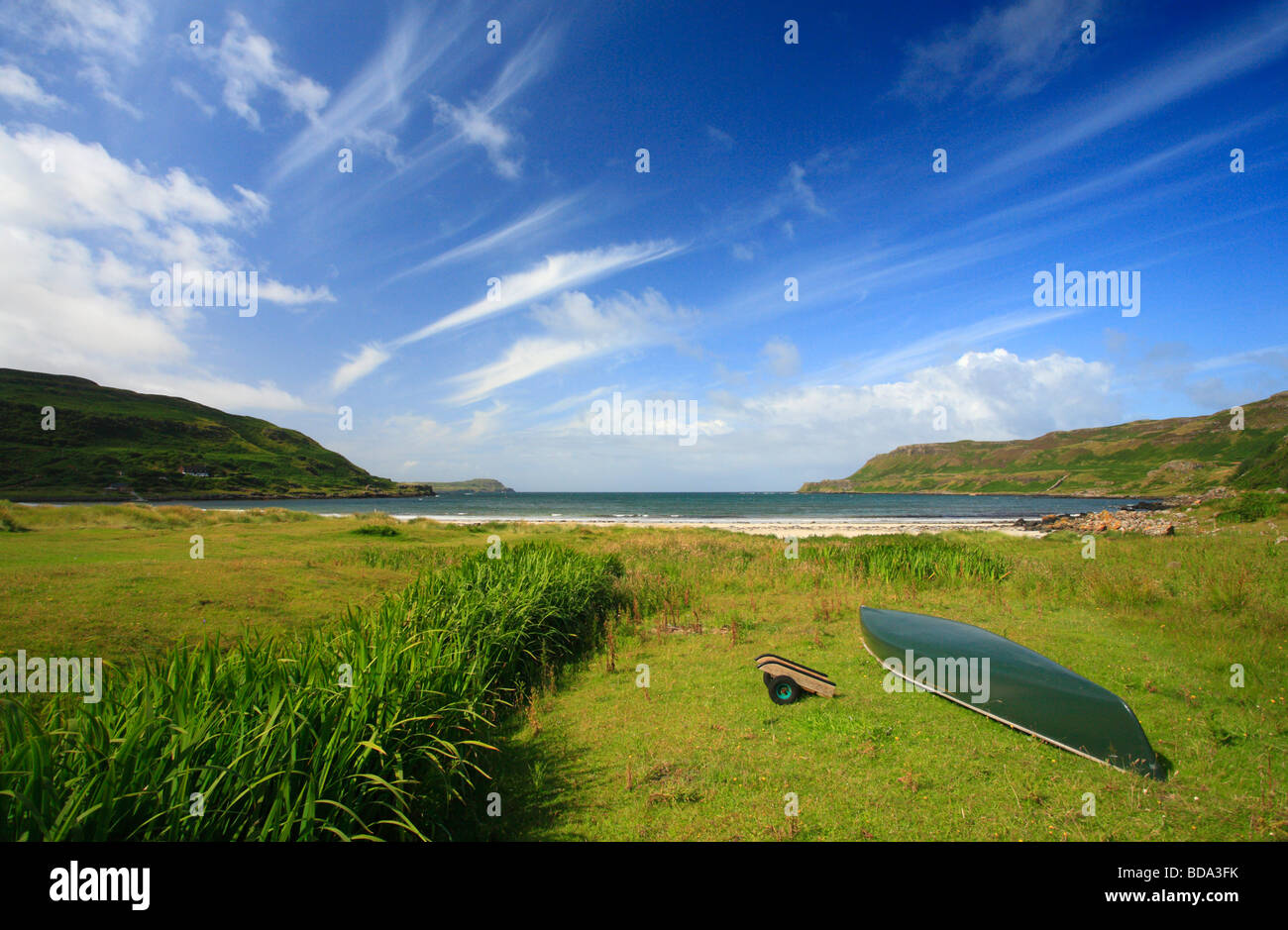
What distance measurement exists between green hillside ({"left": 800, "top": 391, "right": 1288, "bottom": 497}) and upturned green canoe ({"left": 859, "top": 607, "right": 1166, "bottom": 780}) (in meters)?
65.2

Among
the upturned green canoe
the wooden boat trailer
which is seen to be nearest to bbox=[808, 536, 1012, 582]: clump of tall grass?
the upturned green canoe

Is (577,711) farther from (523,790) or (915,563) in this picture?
(915,563)

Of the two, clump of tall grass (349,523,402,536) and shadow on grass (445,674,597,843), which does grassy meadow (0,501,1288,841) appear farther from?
clump of tall grass (349,523,402,536)

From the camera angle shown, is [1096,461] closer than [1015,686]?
No

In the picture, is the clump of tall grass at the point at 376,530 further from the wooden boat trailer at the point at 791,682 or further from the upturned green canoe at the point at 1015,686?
the upturned green canoe at the point at 1015,686

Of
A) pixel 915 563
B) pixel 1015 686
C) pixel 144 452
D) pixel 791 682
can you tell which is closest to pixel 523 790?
pixel 791 682

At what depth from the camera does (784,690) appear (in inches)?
251

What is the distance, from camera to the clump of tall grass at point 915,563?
1324cm

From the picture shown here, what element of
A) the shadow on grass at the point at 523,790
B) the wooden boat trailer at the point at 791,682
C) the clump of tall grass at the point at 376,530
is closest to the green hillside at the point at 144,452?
the clump of tall grass at the point at 376,530

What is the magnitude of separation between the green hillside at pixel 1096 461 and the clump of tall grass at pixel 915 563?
57.1 metres

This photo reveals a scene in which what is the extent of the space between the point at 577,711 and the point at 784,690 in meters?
2.74

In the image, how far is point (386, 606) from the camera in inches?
257
